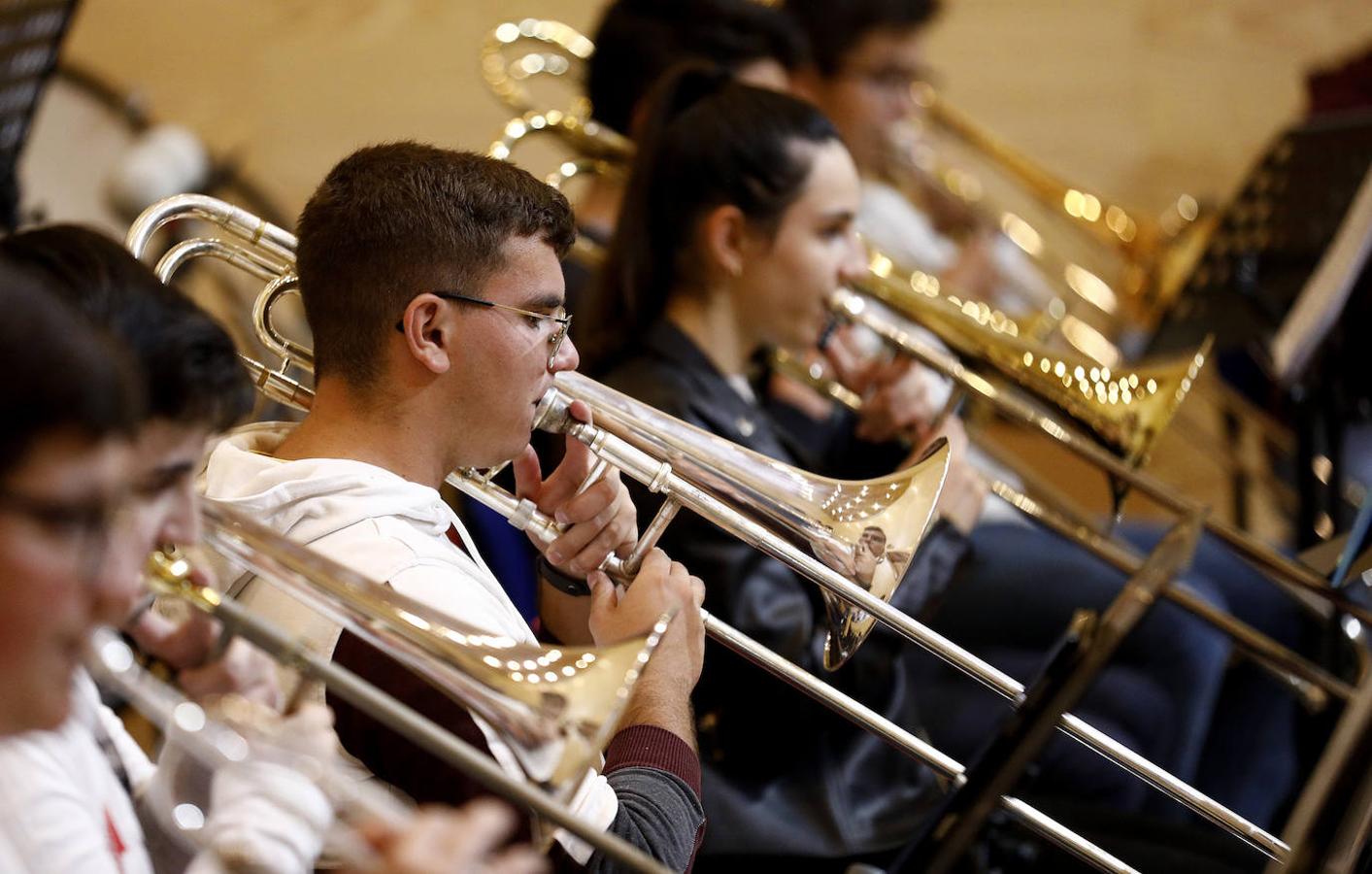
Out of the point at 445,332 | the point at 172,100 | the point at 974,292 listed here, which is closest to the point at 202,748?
the point at 445,332

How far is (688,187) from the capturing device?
177 centimetres

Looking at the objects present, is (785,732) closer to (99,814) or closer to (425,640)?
(425,640)

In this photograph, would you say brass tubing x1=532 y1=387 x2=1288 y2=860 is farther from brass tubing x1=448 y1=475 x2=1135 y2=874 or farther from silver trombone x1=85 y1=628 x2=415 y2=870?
silver trombone x1=85 y1=628 x2=415 y2=870

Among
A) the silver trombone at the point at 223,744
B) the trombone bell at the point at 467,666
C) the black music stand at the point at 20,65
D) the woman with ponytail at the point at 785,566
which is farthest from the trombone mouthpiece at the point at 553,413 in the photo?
the black music stand at the point at 20,65

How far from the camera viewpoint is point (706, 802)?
4.68 feet

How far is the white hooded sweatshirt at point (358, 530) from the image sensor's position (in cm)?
99

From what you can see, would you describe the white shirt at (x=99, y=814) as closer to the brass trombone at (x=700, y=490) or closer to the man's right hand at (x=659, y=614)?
the man's right hand at (x=659, y=614)

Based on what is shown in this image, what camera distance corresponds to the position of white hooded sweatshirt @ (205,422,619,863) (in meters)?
0.99

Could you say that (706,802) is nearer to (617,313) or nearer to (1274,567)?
(617,313)

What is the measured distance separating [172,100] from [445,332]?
95.4 inches

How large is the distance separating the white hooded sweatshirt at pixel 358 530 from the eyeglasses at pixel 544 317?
6.1 inches

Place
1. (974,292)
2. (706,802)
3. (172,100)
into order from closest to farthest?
(706,802) → (974,292) → (172,100)

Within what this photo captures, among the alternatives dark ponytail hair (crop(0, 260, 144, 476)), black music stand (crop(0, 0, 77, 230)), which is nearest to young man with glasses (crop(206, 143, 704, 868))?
dark ponytail hair (crop(0, 260, 144, 476))

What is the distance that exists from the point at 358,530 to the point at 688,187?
2.87 feet
